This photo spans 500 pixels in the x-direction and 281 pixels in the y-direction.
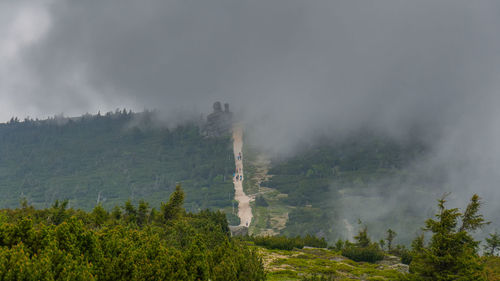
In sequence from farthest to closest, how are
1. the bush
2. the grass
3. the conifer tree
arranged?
the conifer tree, the bush, the grass

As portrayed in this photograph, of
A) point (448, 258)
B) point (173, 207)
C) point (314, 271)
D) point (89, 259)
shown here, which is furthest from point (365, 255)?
point (89, 259)

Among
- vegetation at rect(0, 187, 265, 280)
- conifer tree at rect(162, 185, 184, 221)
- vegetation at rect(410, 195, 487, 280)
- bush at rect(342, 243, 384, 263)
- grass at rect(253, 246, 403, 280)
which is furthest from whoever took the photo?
conifer tree at rect(162, 185, 184, 221)

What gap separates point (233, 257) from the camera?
72.4 feet

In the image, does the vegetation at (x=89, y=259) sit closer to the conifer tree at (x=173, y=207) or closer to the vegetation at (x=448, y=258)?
the vegetation at (x=448, y=258)

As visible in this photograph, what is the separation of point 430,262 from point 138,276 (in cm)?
2154

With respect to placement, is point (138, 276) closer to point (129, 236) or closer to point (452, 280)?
point (129, 236)

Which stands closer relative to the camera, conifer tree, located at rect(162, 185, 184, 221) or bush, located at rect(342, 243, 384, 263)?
bush, located at rect(342, 243, 384, 263)

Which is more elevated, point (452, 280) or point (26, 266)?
point (26, 266)

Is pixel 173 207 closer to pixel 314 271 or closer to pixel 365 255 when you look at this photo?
pixel 314 271

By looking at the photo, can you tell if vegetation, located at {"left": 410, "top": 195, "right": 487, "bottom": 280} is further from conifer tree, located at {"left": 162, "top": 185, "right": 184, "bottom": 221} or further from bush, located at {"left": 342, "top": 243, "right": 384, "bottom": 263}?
conifer tree, located at {"left": 162, "top": 185, "right": 184, "bottom": 221}

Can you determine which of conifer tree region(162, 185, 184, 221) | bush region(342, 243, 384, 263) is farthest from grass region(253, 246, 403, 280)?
conifer tree region(162, 185, 184, 221)

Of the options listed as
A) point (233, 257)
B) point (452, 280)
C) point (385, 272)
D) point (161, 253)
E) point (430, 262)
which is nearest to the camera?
point (161, 253)

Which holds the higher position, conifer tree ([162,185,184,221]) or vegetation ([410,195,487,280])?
conifer tree ([162,185,184,221])

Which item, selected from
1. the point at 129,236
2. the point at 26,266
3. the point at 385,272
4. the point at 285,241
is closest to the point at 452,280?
the point at 385,272
